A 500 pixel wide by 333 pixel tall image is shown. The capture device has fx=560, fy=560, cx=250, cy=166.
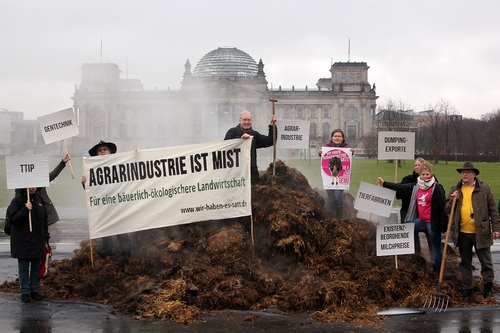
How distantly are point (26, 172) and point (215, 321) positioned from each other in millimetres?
3440

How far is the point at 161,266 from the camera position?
25.6ft

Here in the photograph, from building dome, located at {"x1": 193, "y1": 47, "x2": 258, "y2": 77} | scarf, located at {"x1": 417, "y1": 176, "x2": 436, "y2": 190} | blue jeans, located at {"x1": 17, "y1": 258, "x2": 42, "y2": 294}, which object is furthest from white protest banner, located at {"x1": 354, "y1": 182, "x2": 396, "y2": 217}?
building dome, located at {"x1": 193, "y1": 47, "x2": 258, "y2": 77}

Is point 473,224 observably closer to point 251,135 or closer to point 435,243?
point 435,243

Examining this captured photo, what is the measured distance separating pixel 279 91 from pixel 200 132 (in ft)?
175

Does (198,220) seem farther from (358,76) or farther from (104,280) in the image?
(358,76)

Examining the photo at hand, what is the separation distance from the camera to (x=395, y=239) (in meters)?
8.13

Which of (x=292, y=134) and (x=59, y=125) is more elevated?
(x=59, y=125)

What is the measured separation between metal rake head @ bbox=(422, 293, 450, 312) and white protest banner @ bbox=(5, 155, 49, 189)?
5440mm

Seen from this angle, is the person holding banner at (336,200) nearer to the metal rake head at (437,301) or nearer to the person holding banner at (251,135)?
the person holding banner at (251,135)

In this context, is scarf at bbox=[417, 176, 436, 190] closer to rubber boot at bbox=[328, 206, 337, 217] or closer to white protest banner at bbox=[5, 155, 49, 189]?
rubber boot at bbox=[328, 206, 337, 217]

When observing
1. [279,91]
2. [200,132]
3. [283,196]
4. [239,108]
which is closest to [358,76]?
[279,91]

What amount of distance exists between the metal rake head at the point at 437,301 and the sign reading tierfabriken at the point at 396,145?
8.85 ft

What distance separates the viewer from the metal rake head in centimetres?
717

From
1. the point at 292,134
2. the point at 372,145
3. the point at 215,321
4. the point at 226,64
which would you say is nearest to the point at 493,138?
the point at 372,145
